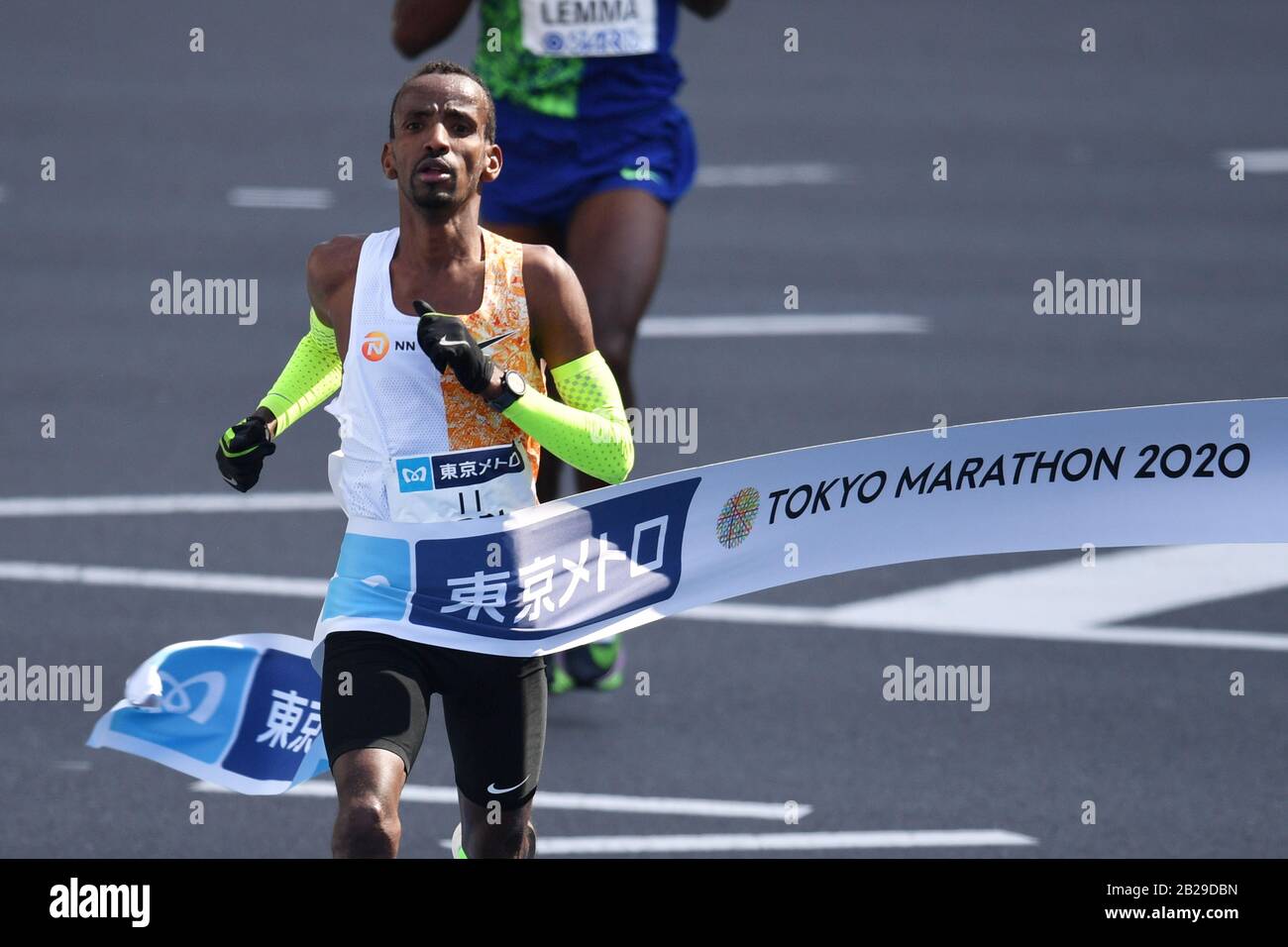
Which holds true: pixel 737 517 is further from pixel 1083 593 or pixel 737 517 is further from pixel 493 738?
pixel 1083 593

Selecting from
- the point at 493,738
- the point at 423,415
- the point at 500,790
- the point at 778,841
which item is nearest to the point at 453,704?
the point at 493,738

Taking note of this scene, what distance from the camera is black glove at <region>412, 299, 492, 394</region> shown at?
507 cm

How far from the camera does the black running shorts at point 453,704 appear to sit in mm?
5250

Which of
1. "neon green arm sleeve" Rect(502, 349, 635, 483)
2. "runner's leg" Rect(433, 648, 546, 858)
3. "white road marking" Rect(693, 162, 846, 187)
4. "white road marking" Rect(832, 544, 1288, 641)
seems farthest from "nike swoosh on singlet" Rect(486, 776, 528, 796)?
"white road marking" Rect(693, 162, 846, 187)

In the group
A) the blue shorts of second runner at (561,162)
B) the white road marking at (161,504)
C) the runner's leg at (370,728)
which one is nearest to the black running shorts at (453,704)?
the runner's leg at (370,728)

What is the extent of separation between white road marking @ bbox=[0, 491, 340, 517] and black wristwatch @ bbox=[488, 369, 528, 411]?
17.7ft

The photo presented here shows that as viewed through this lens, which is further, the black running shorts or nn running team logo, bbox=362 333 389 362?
nn running team logo, bbox=362 333 389 362

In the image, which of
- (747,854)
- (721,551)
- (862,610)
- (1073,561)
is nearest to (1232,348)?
(1073,561)

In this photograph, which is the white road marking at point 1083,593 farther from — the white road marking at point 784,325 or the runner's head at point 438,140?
the runner's head at point 438,140

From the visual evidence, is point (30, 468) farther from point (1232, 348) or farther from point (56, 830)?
point (1232, 348)

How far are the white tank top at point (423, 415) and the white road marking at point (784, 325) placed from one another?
811 cm

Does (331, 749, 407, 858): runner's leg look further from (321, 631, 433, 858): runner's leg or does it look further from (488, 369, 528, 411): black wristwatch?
(488, 369, 528, 411): black wristwatch

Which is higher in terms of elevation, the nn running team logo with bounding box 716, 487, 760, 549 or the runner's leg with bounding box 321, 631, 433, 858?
the nn running team logo with bounding box 716, 487, 760, 549

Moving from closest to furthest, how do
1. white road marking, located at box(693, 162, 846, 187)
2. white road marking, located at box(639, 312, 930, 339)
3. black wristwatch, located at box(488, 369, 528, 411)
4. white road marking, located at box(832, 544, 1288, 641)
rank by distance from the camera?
black wristwatch, located at box(488, 369, 528, 411), white road marking, located at box(832, 544, 1288, 641), white road marking, located at box(639, 312, 930, 339), white road marking, located at box(693, 162, 846, 187)
